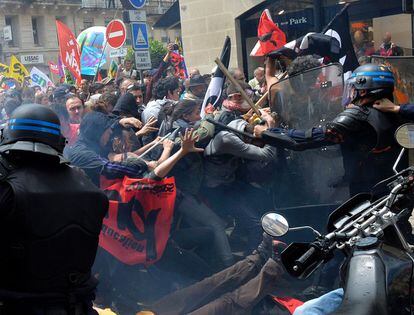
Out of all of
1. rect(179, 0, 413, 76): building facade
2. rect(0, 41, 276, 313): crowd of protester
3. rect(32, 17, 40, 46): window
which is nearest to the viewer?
rect(0, 41, 276, 313): crowd of protester

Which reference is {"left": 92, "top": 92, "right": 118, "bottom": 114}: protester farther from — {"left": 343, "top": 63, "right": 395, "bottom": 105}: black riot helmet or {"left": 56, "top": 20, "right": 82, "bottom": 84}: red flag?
{"left": 56, "top": 20, "right": 82, "bottom": 84}: red flag

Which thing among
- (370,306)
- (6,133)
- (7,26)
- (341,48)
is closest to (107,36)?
(341,48)

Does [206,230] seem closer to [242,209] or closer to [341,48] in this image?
[242,209]

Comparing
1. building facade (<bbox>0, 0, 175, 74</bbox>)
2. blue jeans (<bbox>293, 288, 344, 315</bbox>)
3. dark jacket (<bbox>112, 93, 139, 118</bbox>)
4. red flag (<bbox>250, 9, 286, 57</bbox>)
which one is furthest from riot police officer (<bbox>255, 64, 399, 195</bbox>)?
building facade (<bbox>0, 0, 175, 74</bbox>)

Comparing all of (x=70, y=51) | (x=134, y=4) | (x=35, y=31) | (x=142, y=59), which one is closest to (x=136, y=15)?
(x=134, y=4)

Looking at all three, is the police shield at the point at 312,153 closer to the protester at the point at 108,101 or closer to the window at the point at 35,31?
the protester at the point at 108,101

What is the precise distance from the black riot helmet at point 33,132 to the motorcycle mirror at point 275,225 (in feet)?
3.31

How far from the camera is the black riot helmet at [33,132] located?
2594 millimetres

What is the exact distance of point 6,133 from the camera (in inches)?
105

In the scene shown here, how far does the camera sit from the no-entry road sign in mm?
11656

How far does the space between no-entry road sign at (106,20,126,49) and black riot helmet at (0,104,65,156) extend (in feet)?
30.3

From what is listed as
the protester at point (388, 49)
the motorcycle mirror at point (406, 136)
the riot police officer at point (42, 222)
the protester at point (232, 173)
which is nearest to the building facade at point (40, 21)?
the protester at point (388, 49)

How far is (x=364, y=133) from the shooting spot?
401cm

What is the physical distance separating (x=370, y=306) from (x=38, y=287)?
135 cm
